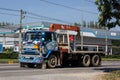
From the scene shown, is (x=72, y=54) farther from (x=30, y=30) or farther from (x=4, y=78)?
(x=4, y=78)

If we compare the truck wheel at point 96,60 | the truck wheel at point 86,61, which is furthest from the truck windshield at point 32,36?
the truck wheel at point 96,60

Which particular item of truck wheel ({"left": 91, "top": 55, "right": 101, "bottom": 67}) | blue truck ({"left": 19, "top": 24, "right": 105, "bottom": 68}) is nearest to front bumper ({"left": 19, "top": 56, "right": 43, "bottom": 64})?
blue truck ({"left": 19, "top": 24, "right": 105, "bottom": 68})

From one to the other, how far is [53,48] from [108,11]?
679 cm

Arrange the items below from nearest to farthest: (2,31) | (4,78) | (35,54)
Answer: (4,78)
(35,54)
(2,31)

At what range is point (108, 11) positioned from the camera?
2206cm

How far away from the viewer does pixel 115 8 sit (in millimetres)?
22188

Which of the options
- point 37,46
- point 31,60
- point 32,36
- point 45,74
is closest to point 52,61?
point 31,60

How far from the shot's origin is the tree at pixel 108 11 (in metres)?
22.0

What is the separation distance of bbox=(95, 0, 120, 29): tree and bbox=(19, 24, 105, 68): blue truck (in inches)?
230

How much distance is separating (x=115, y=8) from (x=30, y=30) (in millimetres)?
8110

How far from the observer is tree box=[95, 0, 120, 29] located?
22.0m

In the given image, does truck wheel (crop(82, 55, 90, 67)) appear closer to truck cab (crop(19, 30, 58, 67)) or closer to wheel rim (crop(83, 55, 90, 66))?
wheel rim (crop(83, 55, 90, 66))

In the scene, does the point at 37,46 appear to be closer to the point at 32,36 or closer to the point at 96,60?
the point at 32,36

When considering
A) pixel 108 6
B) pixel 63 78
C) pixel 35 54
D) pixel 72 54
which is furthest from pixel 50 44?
pixel 63 78
